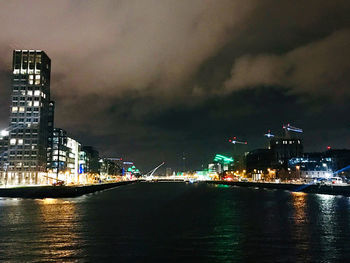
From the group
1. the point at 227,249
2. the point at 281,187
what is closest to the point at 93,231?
the point at 227,249

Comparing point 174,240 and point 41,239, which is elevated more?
point 41,239

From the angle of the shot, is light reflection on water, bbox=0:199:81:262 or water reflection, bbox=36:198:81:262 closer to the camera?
light reflection on water, bbox=0:199:81:262

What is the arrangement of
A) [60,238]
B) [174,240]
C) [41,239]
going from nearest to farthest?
1. [41,239]
2. [174,240]
3. [60,238]

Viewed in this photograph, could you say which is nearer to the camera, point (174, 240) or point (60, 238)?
point (174, 240)

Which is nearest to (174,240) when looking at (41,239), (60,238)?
(60,238)

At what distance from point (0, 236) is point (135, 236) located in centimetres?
1220

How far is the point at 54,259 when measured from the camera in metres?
24.0

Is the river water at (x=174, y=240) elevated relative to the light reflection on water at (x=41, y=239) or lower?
lower

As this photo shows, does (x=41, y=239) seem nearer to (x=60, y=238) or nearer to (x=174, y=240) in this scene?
(x=60, y=238)

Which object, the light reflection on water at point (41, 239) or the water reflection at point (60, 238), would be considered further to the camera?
the water reflection at point (60, 238)

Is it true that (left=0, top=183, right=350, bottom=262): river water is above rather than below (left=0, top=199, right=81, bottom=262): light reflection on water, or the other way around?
below

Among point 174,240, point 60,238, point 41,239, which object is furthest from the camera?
point 60,238

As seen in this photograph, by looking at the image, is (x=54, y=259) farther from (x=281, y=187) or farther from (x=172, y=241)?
(x=281, y=187)

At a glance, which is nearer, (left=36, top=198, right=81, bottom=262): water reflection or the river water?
the river water
